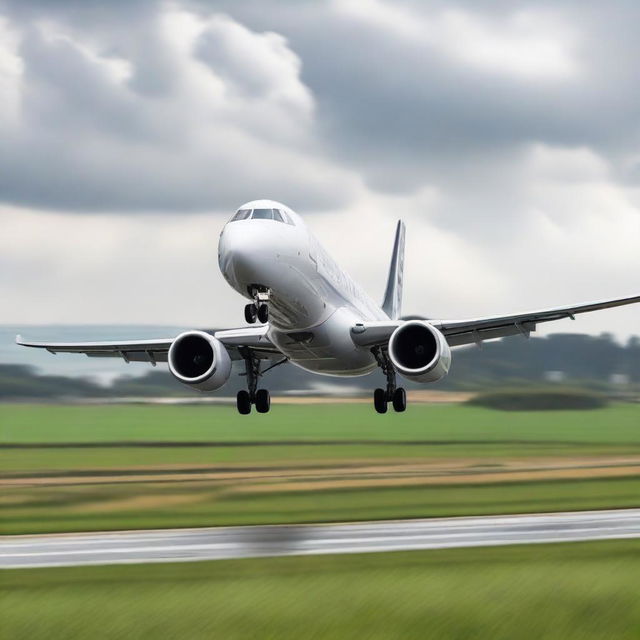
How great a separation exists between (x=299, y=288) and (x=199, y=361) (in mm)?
6639

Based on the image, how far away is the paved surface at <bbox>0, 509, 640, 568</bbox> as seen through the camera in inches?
1256

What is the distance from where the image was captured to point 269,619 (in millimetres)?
24641

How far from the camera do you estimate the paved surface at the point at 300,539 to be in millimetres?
31906

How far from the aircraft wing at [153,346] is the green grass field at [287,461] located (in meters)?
5.42

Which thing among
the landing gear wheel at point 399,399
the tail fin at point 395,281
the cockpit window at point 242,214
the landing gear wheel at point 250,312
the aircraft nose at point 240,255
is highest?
the tail fin at point 395,281

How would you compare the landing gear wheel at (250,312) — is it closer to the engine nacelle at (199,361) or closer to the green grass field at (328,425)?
the engine nacelle at (199,361)

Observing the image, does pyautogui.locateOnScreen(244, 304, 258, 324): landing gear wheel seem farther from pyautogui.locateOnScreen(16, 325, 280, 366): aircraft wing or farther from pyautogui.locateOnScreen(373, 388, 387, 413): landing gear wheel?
pyautogui.locateOnScreen(373, 388, 387, 413): landing gear wheel

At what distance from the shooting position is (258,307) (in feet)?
104

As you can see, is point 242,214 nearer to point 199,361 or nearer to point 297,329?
point 297,329

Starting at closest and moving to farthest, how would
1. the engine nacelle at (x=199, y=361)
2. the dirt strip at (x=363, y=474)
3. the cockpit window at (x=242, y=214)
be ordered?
the cockpit window at (x=242, y=214), the engine nacelle at (x=199, y=361), the dirt strip at (x=363, y=474)

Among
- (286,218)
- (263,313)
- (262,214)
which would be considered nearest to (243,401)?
(286,218)

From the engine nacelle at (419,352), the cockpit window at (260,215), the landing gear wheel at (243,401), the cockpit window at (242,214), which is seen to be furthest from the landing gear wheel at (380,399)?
the cockpit window at (242,214)

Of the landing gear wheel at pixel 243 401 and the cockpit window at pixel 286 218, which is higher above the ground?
the cockpit window at pixel 286 218

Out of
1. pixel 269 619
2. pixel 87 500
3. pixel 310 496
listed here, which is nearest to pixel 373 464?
pixel 310 496
